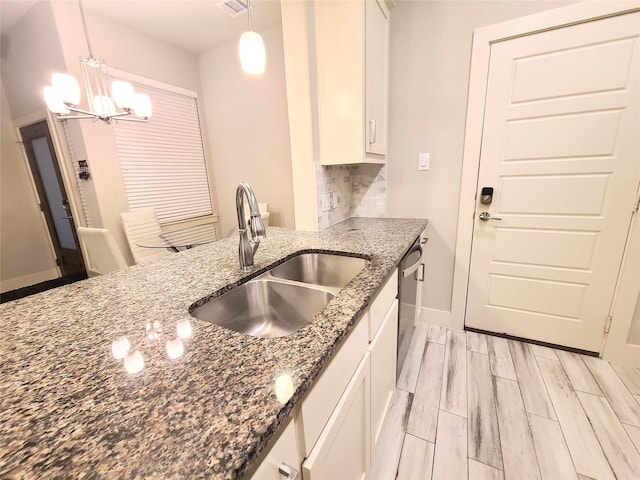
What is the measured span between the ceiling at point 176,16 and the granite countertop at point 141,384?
272cm

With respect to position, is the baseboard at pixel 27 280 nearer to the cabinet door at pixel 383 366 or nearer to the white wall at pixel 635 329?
the cabinet door at pixel 383 366

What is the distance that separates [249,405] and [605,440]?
1.84 m

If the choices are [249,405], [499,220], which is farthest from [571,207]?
[249,405]

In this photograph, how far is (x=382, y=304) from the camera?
3.62 ft

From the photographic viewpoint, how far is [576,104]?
1.59m

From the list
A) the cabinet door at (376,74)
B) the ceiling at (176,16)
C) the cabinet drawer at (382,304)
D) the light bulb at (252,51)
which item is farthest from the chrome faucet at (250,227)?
the ceiling at (176,16)

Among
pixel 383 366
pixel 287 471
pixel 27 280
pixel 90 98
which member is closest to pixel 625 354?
pixel 383 366

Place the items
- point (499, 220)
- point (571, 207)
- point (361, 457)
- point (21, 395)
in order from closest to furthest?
point (21, 395), point (361, 457), point (571, 207), point (499, 220)

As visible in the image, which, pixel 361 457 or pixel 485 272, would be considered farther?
pixel 485 272

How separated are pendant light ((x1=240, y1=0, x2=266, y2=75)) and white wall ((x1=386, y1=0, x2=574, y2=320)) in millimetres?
1169

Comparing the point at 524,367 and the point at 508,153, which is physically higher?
the point at 508,153

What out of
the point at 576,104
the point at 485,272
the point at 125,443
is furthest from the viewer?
the point at 485,272

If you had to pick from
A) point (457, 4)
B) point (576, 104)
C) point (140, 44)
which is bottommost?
point (576, 104)

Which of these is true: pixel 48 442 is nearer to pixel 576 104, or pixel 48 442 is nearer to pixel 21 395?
pixel 21 395
